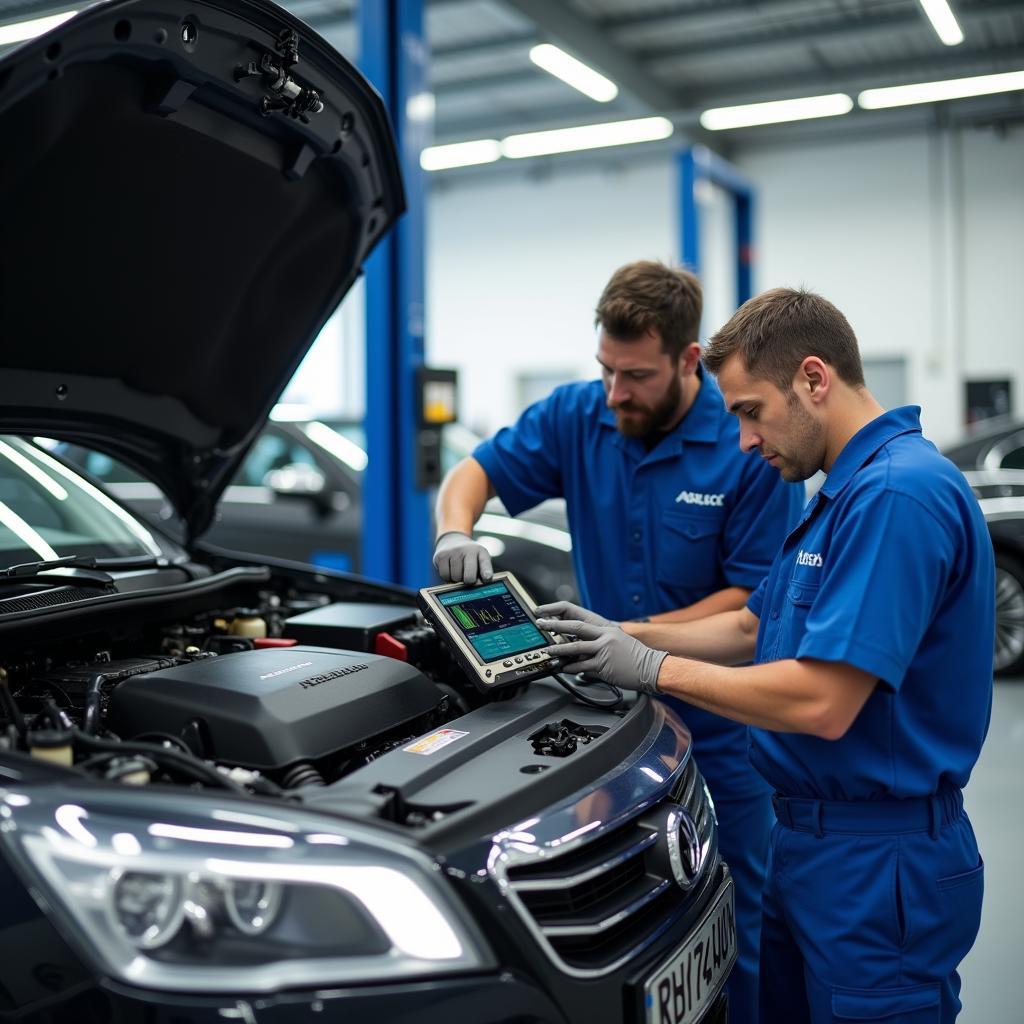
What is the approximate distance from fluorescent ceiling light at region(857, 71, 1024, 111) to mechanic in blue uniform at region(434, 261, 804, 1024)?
6.33 m

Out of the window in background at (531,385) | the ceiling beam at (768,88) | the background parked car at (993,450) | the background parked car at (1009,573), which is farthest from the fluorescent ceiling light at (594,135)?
the background parked car at (1009,573)

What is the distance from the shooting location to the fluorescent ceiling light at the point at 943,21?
7730 millimetres

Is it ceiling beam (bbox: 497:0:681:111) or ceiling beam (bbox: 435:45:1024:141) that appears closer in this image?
ceiling beam (bbox: 497:0:681:111)

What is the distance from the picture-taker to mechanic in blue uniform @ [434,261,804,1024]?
2246mm

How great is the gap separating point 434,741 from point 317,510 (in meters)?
3.59

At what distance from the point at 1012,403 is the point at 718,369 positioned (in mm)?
10677

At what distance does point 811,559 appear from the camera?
1.66 metres

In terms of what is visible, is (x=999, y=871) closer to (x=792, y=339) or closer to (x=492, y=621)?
(x=492, y=621)

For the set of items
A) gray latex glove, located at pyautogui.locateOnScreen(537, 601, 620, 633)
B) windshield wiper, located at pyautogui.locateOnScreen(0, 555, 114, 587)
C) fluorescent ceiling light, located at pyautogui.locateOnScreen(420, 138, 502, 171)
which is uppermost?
fluorescent ceiling light, located at pyautogui.locateOnScreen(420, 138, 502, 171)

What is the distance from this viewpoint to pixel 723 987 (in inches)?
64.8

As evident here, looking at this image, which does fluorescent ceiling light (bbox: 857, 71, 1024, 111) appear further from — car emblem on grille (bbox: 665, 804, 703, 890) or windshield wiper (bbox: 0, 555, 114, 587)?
car emblem on grille (bbox: 665, 804, 703, 890)

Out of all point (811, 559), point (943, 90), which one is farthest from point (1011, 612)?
point (811, 559)

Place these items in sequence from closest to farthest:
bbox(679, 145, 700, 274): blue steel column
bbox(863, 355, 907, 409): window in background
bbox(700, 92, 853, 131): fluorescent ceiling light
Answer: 1. bbox(679, 145, 700, 274): blue steel column
2. bbox(700, 92, 853, 131): fluorescent ceiling light
3. bbox(863, 355, 907, 409): window in background

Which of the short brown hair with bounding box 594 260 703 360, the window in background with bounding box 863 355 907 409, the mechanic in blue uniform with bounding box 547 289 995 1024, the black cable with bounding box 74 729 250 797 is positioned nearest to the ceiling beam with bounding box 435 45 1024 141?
the window in background with bounding box 863 355 907 409
